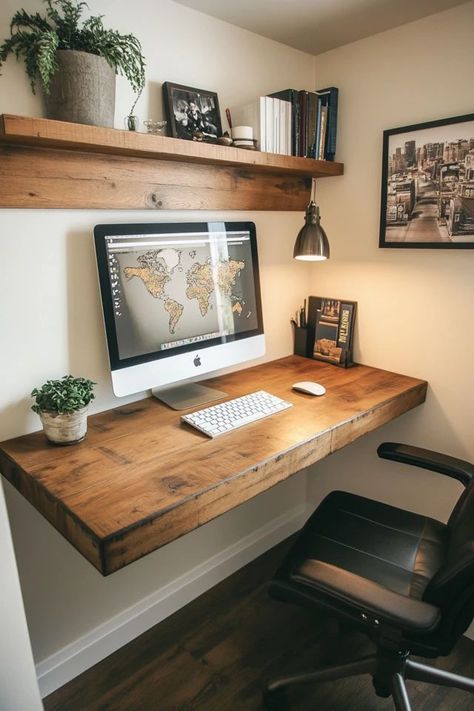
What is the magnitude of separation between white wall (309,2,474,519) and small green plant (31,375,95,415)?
1.27 m

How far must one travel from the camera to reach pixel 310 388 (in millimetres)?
1782

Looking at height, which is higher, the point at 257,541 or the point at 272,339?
the point at 272,339

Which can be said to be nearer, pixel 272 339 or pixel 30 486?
pixel 30 486

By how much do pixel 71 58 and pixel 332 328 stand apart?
55.8 inches

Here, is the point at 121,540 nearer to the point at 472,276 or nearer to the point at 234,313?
the point at 234,313

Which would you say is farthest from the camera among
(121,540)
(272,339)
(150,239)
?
(272,339)

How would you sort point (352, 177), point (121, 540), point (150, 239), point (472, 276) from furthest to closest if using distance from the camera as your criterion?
point (352, 177), point (472, 276), point (150, 239), point (121, 540)

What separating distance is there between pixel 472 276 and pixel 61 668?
196cm

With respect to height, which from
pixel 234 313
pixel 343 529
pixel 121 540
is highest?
pixel 234 313

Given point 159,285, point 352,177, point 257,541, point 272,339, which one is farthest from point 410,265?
point 257,541

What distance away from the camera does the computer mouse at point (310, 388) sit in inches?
69.7

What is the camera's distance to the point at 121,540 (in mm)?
1010

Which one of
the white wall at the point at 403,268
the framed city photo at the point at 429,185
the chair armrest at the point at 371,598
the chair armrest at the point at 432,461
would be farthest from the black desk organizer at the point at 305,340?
the chair armrest at the point at 371,598

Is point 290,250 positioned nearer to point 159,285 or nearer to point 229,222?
point 229,222
